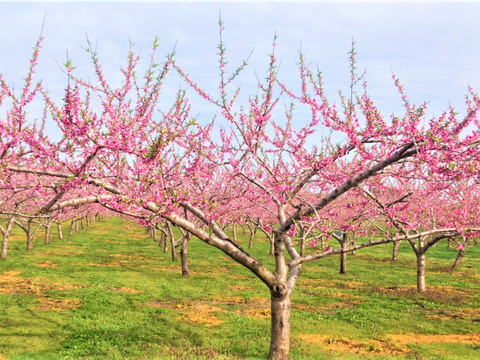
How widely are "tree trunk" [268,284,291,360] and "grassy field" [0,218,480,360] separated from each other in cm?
184

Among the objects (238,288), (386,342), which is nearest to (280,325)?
(386,342)

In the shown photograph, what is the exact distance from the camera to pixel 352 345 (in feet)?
39.8

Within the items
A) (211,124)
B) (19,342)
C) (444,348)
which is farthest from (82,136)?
(444,348)

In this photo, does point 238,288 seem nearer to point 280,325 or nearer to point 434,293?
point 434,293

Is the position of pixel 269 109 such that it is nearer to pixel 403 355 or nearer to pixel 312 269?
pixel 403 355

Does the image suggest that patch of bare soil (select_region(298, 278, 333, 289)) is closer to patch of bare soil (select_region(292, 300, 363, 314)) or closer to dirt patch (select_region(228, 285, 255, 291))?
dirt patch (select_region(228, 285, 255, 291))

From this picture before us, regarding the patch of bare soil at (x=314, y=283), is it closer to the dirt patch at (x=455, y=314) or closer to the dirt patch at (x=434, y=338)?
the dirt patch at (x=455, y=314)

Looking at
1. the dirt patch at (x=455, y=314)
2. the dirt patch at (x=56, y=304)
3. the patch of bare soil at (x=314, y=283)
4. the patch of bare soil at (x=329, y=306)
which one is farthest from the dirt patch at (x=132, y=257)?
the dirt patch at (x=455, y=314)

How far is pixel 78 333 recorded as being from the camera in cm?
1191

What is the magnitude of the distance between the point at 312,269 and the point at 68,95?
23930 mm

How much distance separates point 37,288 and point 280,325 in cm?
1405

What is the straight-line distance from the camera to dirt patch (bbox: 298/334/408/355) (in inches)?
458

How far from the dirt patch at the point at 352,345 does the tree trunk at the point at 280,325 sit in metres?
3.46

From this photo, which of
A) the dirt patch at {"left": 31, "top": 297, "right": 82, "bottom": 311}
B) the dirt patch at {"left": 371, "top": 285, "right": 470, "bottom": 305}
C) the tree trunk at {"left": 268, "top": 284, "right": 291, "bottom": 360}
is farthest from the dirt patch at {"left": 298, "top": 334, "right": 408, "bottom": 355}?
the dirt patch at {"left": 31, "top": 297, "right": 82, "bottom": 311}
